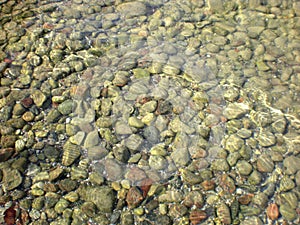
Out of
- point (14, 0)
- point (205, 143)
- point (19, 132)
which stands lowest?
point (205, 143)

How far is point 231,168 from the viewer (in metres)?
2.72

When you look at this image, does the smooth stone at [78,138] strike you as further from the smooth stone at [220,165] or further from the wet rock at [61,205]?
the smooth stone at [220,165]

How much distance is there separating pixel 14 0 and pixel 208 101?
2413 mm

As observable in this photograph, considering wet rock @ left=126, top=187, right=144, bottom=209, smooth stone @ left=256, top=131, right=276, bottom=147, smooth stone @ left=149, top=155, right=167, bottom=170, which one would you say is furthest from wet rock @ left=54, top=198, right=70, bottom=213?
smooth stone @ left=256, top=131, right=276, bottom=147

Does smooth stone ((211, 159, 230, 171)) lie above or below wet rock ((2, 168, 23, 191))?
below

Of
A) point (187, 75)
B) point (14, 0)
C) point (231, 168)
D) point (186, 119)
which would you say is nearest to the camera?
point (231, 168)

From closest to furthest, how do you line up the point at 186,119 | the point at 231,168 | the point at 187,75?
1. the point at 231,168
2. the point at 186,119
3. the point at 187,75

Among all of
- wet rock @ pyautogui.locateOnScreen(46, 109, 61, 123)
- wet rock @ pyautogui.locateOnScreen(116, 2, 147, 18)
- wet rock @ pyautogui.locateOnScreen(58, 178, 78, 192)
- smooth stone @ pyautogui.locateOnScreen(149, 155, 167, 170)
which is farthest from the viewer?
wet rock @ pyautogui.locateOnScreen(116, 2, 147, 18)

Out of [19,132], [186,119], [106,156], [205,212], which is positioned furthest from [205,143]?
[19,132]

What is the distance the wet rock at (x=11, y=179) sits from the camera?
2.61 metres

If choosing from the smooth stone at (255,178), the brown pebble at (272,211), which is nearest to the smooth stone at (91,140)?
Result: the smooth stone at (255,178)

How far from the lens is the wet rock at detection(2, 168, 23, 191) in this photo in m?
2.61

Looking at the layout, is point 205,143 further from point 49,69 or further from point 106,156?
point 49,69

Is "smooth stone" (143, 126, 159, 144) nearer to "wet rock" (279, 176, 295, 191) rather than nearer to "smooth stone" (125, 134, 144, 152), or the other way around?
"smooth stone" (125, 134, 144, 152)
